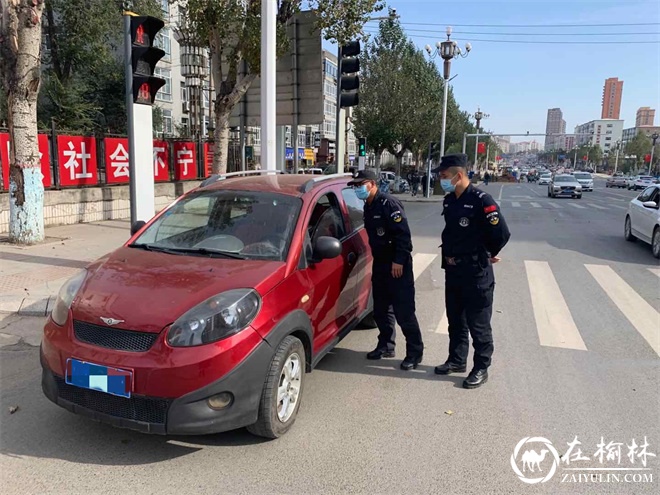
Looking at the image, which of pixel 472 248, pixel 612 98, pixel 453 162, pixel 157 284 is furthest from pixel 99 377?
pixel 612 98

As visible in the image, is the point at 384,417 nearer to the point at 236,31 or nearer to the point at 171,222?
the point at 171,222

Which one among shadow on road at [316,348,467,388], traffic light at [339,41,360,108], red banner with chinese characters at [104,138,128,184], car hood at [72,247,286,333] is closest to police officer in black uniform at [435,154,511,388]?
shadow on road at [316,348,467,388]

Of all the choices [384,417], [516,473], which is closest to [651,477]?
[516,473]

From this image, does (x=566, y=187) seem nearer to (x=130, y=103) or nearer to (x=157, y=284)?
(x=130, y=103)

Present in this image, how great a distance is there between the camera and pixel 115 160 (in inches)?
494

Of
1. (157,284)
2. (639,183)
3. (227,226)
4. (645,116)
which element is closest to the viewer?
(157,284)

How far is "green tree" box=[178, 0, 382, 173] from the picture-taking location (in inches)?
483

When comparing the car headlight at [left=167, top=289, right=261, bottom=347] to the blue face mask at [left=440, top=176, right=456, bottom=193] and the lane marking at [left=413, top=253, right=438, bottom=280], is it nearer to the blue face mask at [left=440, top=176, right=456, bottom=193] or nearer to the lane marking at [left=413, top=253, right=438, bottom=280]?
the blue face mask at [left=440, top=176, right=456, bottom=193]

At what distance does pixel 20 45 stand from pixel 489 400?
8882mm

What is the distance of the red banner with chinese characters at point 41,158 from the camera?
9.70 m

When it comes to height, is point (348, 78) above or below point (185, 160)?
above

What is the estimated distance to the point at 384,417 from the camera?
143 inches

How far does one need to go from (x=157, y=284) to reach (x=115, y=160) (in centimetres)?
1058

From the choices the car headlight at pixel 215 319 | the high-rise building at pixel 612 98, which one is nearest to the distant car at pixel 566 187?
the car headlight at pixel 215 319
